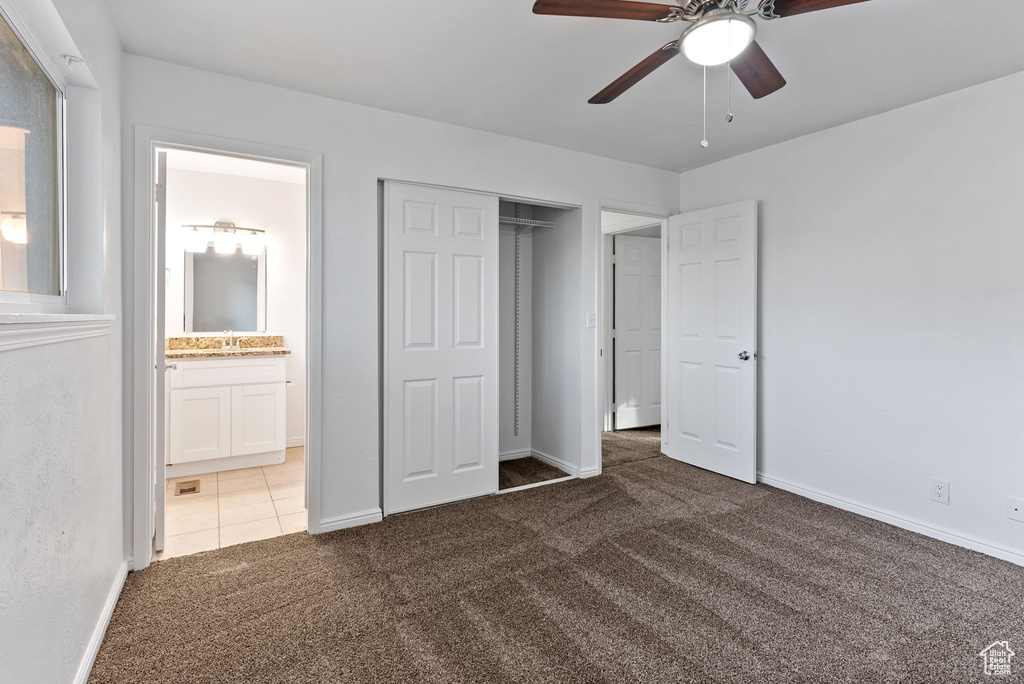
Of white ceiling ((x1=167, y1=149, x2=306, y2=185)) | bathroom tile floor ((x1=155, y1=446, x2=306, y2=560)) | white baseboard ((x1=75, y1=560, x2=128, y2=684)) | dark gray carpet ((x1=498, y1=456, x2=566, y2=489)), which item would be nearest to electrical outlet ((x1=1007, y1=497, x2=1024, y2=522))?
dark gray carpet ((x1=498, y1=456, x2=566, y2=489))

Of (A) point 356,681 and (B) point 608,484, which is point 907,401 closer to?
(B) point 608,484

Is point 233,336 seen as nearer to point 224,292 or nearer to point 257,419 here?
point 224,292

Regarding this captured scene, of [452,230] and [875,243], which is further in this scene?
[452,230]

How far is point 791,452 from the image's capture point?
3498mm

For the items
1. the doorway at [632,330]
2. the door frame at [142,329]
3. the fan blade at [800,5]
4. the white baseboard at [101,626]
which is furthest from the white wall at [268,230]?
the fan blade at [800,5]

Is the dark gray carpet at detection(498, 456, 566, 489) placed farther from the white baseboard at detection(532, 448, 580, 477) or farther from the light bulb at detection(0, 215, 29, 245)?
the light bulb at detection(0, 215, 29, 245)

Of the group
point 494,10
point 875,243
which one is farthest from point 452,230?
point 875,243

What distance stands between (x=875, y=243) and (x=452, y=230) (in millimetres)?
2540

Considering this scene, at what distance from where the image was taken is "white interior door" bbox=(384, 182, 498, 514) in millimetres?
3066

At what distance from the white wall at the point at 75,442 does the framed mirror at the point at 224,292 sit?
2261 mm

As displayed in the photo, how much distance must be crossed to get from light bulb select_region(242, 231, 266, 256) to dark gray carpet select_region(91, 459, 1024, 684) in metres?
2.79

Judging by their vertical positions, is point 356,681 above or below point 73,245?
below

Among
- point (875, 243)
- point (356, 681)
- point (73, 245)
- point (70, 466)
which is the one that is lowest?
point (356, 681)

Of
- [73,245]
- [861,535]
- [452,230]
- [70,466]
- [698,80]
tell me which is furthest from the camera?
[452,230]
